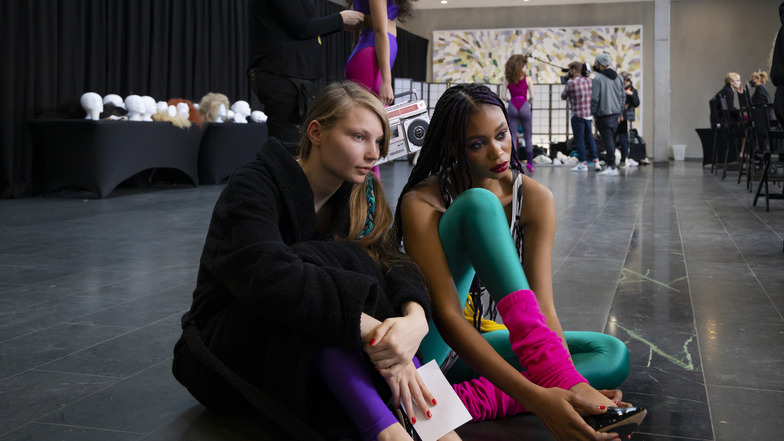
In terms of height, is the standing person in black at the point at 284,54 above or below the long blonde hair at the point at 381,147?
above

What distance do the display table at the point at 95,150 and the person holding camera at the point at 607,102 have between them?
4.97 m

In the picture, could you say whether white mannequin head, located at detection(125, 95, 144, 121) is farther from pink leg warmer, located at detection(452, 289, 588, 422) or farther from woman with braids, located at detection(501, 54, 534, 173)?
pink leg warmer, located at detection(452, 289, 588, 422)

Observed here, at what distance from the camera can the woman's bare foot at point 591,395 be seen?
1.04 meters

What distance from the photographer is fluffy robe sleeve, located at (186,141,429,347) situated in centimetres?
104

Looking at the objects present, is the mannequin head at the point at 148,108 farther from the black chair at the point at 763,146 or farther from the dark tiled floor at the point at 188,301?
the black chair at the point at 763,146

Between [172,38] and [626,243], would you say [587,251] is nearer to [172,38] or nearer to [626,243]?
[626,243]

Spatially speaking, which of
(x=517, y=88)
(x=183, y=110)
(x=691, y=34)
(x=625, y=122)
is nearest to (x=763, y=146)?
(x=517, y=88)

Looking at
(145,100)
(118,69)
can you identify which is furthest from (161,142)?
(118,69)

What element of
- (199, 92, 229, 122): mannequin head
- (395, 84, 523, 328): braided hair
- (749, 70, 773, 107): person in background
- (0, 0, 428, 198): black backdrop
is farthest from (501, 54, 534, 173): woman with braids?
(395, 84, 523, 328): braided hair

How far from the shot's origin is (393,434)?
1.03 metres

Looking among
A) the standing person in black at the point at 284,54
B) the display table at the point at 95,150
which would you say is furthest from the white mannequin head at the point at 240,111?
Answer: the standing person in black at the point at 284,54

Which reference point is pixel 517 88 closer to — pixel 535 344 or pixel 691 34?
pixel 691 34

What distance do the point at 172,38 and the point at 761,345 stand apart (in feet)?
23.2

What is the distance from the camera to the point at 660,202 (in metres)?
5.29
